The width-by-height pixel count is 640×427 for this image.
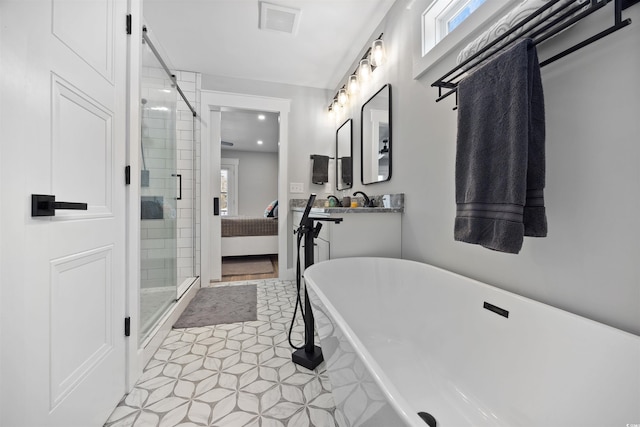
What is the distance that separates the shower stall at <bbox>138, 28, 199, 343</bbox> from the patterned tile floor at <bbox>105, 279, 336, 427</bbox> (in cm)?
26

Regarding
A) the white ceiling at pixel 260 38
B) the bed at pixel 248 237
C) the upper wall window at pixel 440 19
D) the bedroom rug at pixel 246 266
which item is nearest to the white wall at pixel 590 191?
the upper wall window at pixel 440 19

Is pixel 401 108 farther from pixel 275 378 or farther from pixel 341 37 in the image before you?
pixel 275 378

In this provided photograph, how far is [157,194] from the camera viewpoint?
1.85 metres

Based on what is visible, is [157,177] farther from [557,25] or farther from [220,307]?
[557,25]

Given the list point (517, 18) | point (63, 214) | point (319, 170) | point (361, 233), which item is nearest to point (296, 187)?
point (319, 170)

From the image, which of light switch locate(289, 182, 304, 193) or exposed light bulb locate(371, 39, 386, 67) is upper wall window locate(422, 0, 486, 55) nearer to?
exposed light bulb locate(371, 39, 386, 67)

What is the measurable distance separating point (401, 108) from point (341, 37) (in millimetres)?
1012

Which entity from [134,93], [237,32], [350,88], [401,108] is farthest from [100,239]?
[350,88]

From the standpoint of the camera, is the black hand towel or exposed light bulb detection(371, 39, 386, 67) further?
the black hand towel

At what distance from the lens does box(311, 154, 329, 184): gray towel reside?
2992 mm

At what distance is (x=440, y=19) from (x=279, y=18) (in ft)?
3.99

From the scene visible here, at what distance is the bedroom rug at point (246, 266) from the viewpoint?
3264 millimetres

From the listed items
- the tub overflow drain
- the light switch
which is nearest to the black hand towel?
the light switch

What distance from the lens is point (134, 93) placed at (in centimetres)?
121
